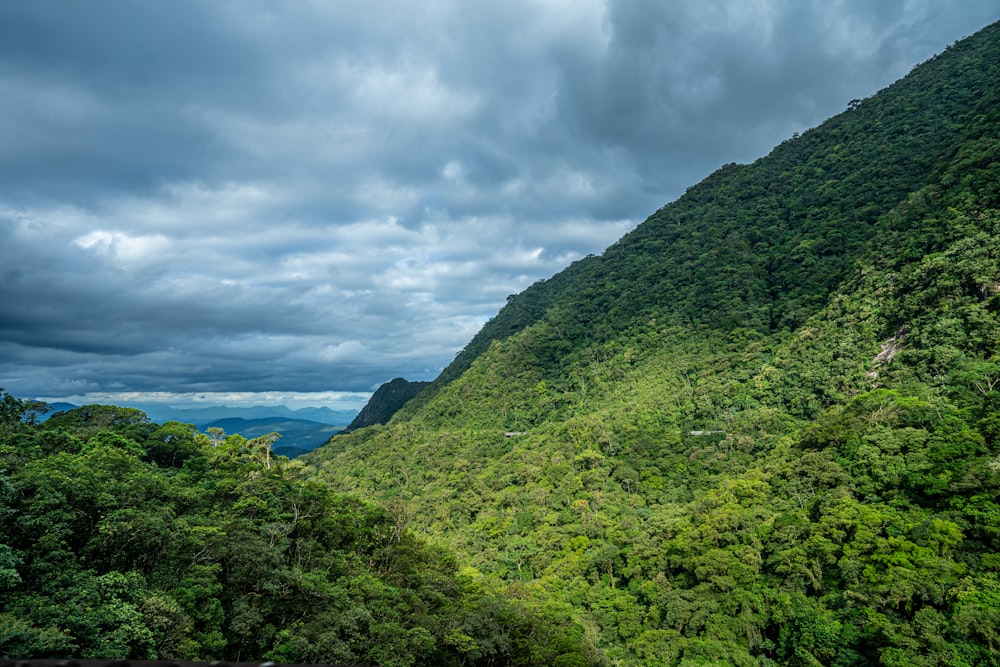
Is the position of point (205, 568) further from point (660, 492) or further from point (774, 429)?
point (774, 429)

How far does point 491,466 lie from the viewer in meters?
77.6

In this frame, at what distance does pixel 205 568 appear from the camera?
1917cm

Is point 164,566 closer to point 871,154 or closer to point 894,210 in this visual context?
point 894,210

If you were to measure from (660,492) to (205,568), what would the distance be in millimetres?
52922

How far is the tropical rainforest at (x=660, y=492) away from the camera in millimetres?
18406

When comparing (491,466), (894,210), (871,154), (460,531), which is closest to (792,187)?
(871,154)

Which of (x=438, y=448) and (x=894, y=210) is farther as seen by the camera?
(x=438, y=448)

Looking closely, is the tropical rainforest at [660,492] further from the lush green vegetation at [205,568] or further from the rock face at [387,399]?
the rock face at [387,399]

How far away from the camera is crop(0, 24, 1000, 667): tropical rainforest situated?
60.4 feet

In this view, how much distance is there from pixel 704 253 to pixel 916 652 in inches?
3884

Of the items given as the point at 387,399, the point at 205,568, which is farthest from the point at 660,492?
the point at 387,399

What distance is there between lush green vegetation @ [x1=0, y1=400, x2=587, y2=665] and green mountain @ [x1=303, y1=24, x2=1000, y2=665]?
4650 millimetres

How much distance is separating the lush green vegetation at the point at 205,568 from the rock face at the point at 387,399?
137 meters

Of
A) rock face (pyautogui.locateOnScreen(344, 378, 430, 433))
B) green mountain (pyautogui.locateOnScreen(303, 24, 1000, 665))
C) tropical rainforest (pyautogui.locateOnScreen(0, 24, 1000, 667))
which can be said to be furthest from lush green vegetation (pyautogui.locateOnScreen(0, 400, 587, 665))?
rock face (pyautogui.locateOnScreen(344, 378, 430, 433))
